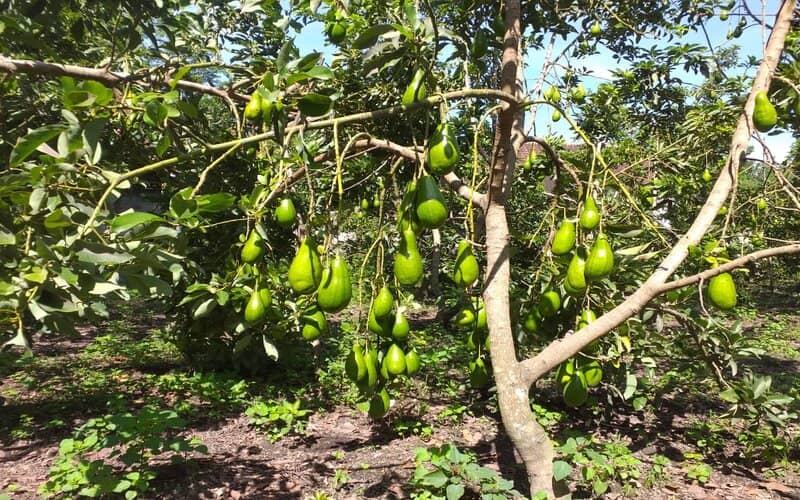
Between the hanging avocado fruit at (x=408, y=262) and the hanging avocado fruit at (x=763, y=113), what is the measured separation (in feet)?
4.56

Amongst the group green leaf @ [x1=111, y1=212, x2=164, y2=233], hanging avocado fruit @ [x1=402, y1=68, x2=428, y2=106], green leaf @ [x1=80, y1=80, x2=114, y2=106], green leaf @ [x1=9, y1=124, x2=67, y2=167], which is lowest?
green leaf @ [x1=111, y1=212, x2=164, y2=233]

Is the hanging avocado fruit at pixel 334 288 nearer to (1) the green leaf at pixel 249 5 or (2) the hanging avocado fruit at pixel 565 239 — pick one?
(2) the hanging avocado fruit at pixel 565 239

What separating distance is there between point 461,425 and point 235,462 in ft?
5.70

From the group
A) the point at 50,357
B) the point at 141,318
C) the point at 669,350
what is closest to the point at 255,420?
the point at 669,350

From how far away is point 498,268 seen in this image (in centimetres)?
192

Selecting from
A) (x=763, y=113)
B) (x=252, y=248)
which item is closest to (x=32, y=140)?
(x=252, y=248)

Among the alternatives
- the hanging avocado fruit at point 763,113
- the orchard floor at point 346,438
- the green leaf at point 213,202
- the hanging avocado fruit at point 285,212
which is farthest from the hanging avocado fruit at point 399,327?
the orchard floor at point 346,438

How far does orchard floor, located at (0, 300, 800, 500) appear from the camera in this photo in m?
2.98

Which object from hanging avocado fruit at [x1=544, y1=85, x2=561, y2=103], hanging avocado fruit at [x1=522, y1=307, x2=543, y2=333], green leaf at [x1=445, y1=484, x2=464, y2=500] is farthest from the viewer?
hanging avocado fruit at [x1=544, y1=85, x2=561, y2=103]

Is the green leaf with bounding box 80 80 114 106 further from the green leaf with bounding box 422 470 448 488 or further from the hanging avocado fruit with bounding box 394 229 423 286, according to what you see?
the green leaf with bounding box 422 470 448 488

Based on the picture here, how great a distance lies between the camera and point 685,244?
190 centimetres

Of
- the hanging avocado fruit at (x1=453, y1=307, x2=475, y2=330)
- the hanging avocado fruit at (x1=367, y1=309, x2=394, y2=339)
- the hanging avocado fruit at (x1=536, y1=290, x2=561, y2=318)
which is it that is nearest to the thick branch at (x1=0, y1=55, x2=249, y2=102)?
the hanging avocado fruit at (x1=367, y1=309, x2=394, y2=339)

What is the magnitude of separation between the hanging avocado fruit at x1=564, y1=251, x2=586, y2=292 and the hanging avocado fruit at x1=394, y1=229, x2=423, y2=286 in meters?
0.69

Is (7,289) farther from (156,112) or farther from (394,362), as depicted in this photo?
(394,362)
